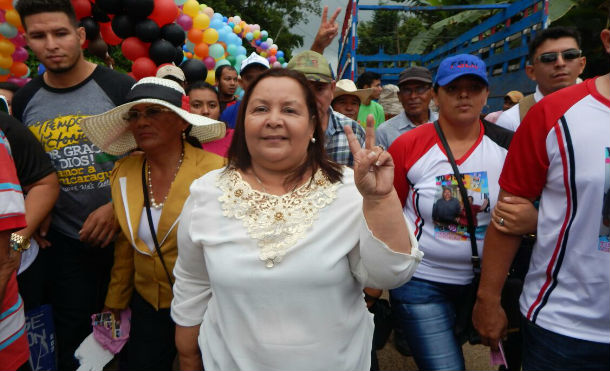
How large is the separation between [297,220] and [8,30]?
4.76 m

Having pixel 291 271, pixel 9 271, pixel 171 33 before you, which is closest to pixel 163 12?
pixel 171 33

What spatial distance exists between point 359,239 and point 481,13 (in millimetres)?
13472

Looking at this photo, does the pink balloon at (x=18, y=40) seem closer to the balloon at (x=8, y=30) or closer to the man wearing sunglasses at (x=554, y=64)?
the balloon at (x=8, y=30)

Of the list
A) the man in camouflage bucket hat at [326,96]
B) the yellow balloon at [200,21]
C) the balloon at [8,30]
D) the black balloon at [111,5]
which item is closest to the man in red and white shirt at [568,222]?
the man in camouflage bucket hat at [326,96]

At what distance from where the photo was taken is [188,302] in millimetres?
1622

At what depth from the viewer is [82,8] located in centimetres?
423

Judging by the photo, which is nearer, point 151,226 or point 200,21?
point 151,226

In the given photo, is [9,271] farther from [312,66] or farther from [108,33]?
[108,33]

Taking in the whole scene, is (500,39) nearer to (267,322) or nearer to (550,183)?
(550,183)

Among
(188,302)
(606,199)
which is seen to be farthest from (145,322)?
(606,199)

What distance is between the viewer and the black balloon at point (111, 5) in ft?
13.6

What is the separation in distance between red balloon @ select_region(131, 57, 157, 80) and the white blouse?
3.41m

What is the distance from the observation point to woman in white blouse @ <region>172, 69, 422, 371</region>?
4.04 feet

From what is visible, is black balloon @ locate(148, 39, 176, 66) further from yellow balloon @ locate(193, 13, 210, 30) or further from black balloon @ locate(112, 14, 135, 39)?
yellow balloon @ locate(193, 13, 210, 30)
